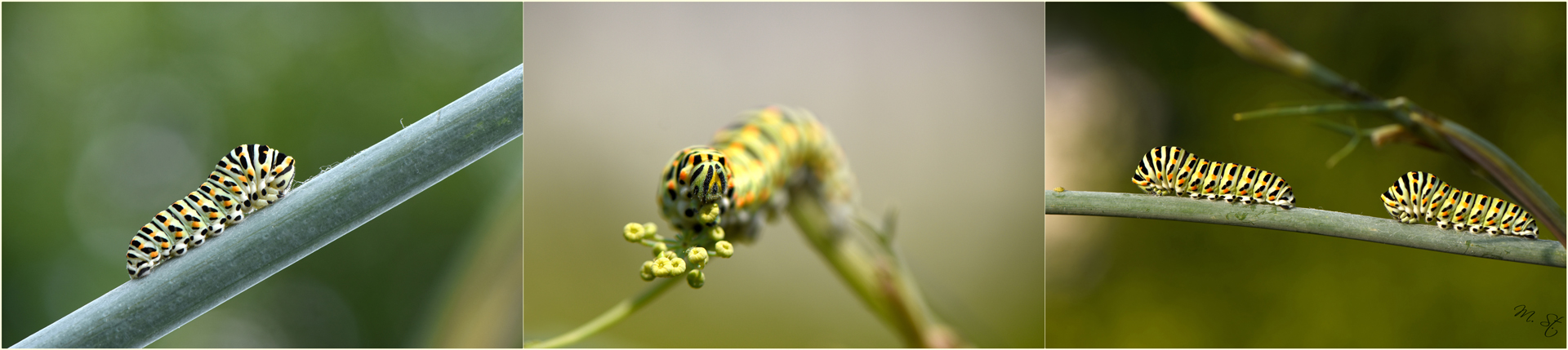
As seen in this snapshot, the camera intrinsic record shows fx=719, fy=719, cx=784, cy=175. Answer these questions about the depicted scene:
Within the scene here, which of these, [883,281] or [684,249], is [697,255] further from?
[883,281]

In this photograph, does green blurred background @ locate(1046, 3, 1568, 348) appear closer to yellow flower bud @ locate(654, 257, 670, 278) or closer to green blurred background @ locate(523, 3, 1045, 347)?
green blurred background @ locate(523, 3, 1045, 347)

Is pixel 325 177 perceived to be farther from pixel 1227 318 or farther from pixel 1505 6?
pixel 1505 6

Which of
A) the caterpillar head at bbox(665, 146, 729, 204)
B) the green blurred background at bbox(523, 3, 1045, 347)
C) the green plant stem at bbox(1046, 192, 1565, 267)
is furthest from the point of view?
the green blurred background at bbox(523, 3, 1045, 347)

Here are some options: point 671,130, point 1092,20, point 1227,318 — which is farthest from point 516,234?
point 1227,318

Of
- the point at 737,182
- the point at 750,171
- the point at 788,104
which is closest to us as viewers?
the point at 737,182
